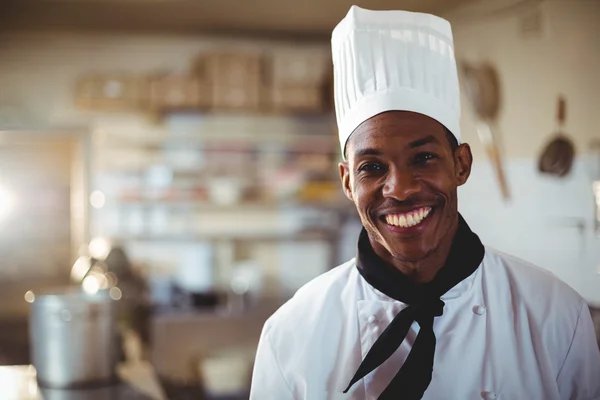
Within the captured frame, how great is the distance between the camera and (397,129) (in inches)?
22.3

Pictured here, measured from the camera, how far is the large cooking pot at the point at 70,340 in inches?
40.6

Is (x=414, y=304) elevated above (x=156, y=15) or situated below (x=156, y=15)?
below

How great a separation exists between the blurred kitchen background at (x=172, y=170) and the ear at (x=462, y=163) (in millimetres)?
344

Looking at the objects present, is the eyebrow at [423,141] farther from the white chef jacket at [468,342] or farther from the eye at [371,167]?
the white chef jacket at [468,342]

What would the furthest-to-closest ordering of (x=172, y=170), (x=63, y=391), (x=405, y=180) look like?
(x=172, y=170) < (x=63, y=391) < (x=405, y=180)

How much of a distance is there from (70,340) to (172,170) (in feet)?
6.76

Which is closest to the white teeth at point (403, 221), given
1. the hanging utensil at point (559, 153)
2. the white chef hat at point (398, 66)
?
the white chef hat at point (398, 66)

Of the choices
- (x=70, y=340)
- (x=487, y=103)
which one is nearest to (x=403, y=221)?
(x=487, y=103)

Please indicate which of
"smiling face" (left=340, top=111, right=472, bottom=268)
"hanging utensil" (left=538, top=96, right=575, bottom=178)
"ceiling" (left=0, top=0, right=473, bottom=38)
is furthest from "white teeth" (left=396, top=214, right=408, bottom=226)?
"ceiling" (left=0, top=0, right=473, bottom=38)

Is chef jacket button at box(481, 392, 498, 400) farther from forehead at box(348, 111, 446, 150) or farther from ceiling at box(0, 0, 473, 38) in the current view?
ceiling at box(0, 0, 473, 38)

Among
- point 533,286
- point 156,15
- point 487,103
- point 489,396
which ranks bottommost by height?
point 489,396

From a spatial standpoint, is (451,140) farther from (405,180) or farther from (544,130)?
(544,130)

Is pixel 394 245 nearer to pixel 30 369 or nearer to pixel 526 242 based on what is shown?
pixel 526 242

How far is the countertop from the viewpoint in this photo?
3.31ft
